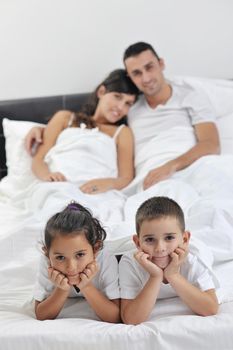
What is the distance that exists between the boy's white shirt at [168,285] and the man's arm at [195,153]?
76cm

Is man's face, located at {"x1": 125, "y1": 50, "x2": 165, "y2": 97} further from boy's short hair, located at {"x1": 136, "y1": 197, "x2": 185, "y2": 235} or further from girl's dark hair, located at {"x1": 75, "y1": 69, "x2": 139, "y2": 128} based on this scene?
boy's short hair, located at {"x1": 136, "y1": 197, "x2": 185, "y2": 235}

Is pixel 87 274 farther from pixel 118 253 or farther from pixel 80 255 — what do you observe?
pixel 118 253

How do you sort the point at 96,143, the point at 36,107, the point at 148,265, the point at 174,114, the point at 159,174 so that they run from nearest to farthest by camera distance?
1. the point at 148,265
2. the point at 159,174
3. the point at 96,143
4. the point at 174,114
5. the point at 36,107

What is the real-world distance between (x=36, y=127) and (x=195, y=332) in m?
1.43

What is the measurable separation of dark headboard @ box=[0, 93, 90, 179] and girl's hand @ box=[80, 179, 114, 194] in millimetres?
564

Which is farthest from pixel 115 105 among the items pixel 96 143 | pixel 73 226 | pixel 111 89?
pixel 73 226

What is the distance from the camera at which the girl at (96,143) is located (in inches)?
87.0

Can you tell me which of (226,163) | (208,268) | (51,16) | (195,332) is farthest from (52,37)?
(195,332)

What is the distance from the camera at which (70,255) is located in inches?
49.8

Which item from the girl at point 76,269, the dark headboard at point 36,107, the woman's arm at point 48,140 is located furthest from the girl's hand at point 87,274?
the dark headboard at point 36,107

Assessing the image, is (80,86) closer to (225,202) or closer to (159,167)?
(159,167)

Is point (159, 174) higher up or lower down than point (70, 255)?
lower down

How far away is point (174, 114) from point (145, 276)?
118 cm

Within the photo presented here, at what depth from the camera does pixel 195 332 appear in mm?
1191
